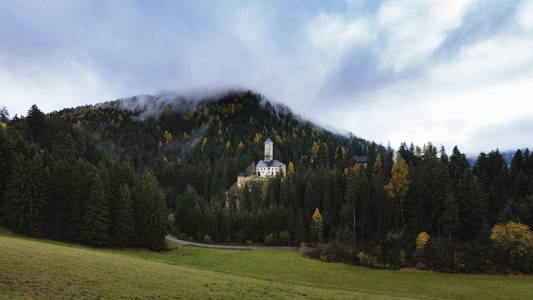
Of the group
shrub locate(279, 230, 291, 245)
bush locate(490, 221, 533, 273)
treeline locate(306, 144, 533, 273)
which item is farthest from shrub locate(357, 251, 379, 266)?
shrub locate(279, 230, 291, 245)

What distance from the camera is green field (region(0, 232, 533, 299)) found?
15.2 metres

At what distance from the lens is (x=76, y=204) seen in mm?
44562

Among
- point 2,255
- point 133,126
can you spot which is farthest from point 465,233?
point 133,126

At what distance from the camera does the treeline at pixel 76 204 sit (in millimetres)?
41344

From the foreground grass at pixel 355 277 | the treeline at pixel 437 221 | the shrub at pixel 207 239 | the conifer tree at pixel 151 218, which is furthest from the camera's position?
the shrub at pixel 207 239

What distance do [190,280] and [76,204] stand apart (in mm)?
34570

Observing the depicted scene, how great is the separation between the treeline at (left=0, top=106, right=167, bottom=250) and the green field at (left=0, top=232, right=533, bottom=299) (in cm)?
490

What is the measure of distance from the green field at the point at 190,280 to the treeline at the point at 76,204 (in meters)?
4.90

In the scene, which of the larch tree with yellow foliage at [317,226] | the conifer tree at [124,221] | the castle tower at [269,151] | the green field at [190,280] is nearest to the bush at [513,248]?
the green field at [190,280]

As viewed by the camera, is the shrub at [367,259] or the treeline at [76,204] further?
the shrub at [367,259]

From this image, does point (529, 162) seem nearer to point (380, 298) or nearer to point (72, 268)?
point (380, 298)

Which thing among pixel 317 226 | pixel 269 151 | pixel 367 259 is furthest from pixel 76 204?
pixel 269 151

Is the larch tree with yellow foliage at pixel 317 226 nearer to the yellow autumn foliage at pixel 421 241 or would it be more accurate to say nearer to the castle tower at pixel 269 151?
the yellow autumn foliage at pixel 421 241

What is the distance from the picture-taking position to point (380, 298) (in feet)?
76.9
